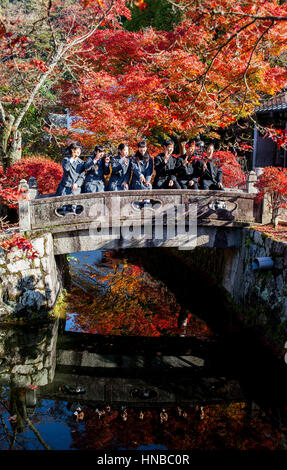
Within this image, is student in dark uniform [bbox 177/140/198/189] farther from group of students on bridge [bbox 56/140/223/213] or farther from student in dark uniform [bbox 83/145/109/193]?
student in dark uniform [bbox 83/145/109/193]

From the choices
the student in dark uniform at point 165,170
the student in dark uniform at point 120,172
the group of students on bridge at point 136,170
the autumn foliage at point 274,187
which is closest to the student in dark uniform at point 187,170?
the group of students on bridge at point 136,170

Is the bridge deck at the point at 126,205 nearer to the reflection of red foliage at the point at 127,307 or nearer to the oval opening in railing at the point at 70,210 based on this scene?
the oval opening in railing at the point at 70,210

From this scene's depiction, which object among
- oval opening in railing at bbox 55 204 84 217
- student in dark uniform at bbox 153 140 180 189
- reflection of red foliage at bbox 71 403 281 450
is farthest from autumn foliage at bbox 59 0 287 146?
reflection of red foliage at bbox 71 403 281 450

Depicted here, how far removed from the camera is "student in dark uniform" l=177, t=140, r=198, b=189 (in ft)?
35.1

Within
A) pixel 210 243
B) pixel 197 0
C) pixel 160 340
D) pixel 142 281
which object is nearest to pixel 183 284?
pixel 142 281

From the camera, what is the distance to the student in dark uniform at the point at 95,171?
10.5 m

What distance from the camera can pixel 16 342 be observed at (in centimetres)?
903

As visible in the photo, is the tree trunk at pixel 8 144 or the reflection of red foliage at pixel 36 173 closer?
the reflection of red foliage at pixel 36 173

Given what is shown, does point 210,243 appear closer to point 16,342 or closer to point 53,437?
point 16,342

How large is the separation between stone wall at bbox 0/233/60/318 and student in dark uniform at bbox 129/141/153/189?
106 inches

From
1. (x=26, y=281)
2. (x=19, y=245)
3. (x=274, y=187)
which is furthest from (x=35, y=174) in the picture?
(x=274, y=187)

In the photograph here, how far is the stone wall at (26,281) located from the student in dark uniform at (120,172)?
2.21 metres

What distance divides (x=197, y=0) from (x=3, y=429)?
6981 mm

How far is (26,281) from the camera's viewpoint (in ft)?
31.7
